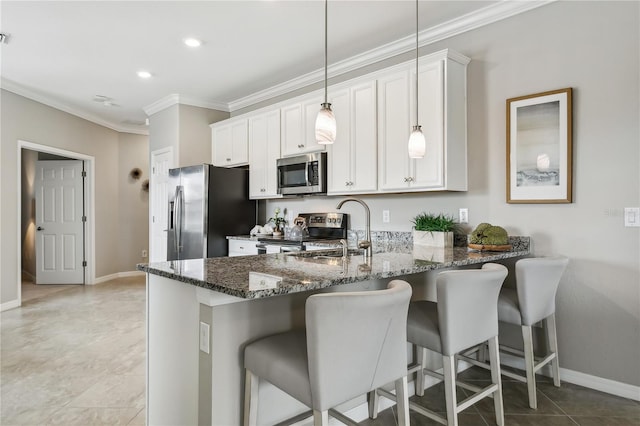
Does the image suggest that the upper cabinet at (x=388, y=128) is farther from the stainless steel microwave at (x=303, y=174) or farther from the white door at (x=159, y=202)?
the white door at (x=159, y=202)

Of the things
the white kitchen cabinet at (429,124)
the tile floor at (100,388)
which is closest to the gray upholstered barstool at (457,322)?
the tile floor at (100,388)

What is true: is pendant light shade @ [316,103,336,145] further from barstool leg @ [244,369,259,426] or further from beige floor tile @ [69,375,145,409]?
beige floor tile @ [69,375,145,409]

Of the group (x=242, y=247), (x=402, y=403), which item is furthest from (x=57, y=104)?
(x=402, y=403)

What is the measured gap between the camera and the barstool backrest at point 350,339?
1248 millimetres

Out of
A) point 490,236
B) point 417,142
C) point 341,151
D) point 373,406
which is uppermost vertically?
point 341,151

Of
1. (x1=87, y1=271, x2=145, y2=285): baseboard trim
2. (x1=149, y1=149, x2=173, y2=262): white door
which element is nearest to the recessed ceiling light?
(x1=149, y1=149, x2=173, y2=262): white door

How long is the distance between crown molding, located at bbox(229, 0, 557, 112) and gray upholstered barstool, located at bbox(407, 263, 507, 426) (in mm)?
1998

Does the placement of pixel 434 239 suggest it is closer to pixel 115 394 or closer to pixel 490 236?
pixel 490 236

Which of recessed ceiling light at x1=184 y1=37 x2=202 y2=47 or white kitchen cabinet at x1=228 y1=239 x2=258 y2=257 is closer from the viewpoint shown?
recessed ceiling light at x1=184 y1=37 x2=202 y2=47

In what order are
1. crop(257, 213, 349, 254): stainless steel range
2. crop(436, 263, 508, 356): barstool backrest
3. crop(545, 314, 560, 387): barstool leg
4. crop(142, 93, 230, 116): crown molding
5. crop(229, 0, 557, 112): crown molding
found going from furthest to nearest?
crop(142, 93, 230, 116): crown molding → crop(257, 213, 349, 254): stainless steel range → crop(229, 0, 557, 112): crown molding → crop(545, 314, 560, 387): barstool leg → crop(436, 263, 508, 356): barstool backrest

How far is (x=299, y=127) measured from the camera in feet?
13.3

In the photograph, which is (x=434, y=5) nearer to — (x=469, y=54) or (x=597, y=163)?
(x=469, y=54)

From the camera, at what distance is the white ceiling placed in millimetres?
2941

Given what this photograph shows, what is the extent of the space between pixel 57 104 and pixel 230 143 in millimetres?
2592
